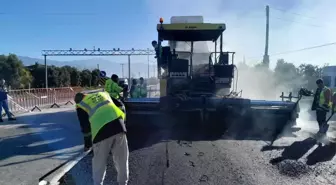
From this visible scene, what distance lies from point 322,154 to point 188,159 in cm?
263

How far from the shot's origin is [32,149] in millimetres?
6020

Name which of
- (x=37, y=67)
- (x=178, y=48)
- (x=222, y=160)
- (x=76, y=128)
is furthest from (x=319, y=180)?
(x=37, y=67)

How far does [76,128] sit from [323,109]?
22.7ft

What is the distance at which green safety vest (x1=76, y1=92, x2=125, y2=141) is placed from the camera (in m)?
3.34

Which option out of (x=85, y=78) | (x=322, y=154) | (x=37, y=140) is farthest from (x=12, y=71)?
(x=322, y=154)

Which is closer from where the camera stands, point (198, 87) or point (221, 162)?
point (221, 162)

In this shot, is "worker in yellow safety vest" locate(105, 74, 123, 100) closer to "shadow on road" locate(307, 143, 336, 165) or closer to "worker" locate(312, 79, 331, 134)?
"shadow on road" locate(307, 143, 336, 165)

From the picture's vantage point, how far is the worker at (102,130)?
11.0ft

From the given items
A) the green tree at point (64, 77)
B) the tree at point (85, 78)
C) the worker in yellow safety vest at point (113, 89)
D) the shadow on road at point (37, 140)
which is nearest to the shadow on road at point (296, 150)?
the worker in yellow safety vest at point (113, 89)

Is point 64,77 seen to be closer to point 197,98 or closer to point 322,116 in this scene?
point 197,98

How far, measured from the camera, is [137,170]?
450 centimetres

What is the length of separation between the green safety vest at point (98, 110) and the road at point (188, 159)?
113 centimetres

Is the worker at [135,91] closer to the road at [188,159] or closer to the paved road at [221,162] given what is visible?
the road at [188,159]

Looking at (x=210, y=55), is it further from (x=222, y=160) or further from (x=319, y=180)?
(x=319, y=180)
